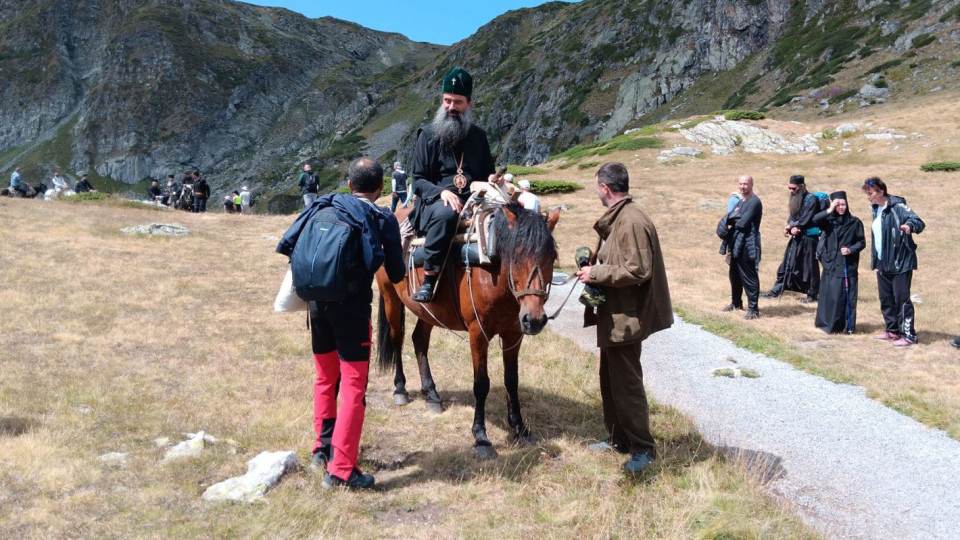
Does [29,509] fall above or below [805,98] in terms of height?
below

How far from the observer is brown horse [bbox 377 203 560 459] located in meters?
4.45

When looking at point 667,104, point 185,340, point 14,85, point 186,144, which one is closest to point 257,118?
point 186,144

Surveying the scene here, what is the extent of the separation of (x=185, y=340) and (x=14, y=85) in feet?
510

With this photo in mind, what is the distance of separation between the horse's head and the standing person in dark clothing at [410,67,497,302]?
29.2 inches

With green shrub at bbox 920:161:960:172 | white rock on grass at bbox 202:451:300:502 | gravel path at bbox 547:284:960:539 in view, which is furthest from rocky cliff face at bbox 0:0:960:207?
white rock on grass at bbox 202:451:300:502

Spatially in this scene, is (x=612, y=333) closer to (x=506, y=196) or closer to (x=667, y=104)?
(x=506, y=196)

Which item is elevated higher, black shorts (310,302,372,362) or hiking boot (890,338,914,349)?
black shorts (310,302,372,362)

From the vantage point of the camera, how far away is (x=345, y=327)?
13.7 ft

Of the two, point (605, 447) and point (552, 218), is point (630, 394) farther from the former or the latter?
point (552, 218)

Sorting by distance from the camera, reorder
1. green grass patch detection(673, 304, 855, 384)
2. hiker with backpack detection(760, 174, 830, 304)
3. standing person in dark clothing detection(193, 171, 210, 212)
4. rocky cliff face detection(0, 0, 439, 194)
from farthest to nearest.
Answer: rocky cliff face detection(0, 0, 439, 194)
standing person in dark clothing detection(193, 171, 210, 212)
hiker with backpack detection(760, 174, 830, 304)
green grass patch detection(673, 304, 855, 384)

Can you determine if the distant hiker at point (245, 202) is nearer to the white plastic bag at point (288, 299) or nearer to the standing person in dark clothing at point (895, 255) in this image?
the white plastic bag at point (288, 299)

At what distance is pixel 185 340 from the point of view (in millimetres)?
8258

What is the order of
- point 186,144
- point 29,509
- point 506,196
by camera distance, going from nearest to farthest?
point 29,509, point 506,196, point 186,144

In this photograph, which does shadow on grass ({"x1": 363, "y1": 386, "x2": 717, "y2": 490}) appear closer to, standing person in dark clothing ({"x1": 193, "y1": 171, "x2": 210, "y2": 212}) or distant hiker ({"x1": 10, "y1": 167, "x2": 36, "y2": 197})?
standing person in dark clothing ({"x1": 193, "y1": 171, "x2": 210, "y2": 212})
